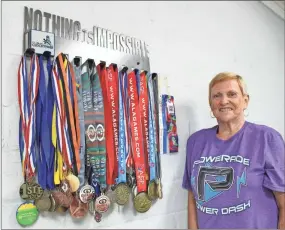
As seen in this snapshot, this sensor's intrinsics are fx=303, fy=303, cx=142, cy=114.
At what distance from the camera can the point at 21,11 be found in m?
1.32

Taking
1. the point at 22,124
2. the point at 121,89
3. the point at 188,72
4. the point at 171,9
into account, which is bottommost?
the point at 22,124

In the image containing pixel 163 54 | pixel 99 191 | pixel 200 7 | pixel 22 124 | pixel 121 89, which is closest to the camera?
pixel 22 124

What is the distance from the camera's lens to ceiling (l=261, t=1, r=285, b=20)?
290 cm

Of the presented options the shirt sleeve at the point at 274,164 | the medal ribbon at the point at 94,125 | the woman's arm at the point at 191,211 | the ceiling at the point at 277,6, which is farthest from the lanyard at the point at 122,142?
the ceiling at the point at 277,6

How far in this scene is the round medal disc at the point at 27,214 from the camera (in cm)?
123

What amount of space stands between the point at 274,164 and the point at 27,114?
1.17 m

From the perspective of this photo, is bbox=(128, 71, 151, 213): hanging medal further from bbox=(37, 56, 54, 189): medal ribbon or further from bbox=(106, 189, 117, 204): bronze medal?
bbox=(37, 56, 54, 189): medal ribbon

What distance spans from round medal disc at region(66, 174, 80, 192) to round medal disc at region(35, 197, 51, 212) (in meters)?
0.11

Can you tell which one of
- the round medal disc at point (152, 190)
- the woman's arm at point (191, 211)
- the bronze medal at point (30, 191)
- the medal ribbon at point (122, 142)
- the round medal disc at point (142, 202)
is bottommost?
the woman's arm at point (191, 211)

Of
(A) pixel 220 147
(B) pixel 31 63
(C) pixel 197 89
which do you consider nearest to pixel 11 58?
(B) pixel 31 63

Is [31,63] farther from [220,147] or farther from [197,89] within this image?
[197,89]

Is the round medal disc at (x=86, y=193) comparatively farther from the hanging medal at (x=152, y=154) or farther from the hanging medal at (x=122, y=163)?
the hanging medal at (x=152, y=154)

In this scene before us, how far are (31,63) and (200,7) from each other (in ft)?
4.59

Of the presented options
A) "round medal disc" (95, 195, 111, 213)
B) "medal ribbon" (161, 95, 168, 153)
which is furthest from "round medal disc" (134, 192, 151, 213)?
"medal ribbon" (161, 95, 168, 153)
